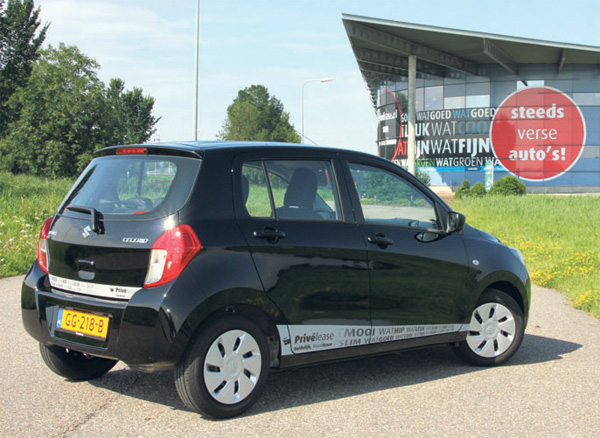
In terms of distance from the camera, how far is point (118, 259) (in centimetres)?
406

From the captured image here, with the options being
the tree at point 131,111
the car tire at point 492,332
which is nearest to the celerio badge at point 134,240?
the car tire at point 492,332

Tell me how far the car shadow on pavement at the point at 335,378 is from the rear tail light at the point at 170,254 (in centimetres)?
98

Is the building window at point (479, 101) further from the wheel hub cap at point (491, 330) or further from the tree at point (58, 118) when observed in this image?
the wheel hub cap at point (491, 330)

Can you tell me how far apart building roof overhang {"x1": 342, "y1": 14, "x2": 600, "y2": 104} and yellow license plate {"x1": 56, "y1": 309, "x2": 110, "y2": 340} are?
3457 cm

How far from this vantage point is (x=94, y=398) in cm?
455

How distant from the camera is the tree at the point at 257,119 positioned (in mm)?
95062

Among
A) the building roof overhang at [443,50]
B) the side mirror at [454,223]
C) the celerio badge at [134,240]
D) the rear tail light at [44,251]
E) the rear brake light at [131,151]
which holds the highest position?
the building roof overhang at [443,50]

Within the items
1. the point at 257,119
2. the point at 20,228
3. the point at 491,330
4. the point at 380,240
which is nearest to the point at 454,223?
the point at 380,240

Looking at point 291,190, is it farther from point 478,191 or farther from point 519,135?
point 519,135

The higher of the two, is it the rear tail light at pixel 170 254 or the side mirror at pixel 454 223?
the side mirror at pixel 454 223

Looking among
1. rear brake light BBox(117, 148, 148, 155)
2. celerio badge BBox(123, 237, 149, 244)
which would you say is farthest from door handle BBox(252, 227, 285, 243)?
rear brake light BBox(117, 148, 148, 155)

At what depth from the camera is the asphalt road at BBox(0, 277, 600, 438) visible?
399cm

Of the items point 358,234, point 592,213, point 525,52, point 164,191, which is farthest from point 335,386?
point 525,52

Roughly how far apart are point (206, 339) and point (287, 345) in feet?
2.02
